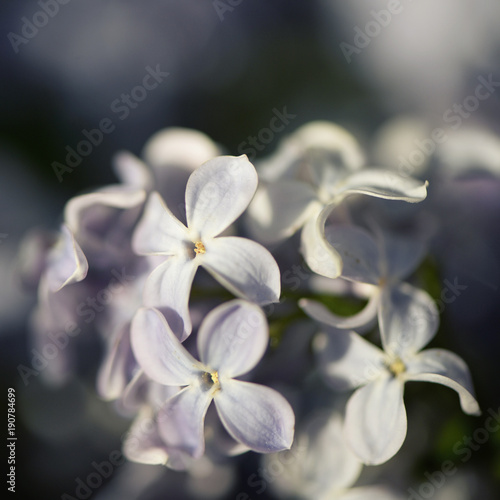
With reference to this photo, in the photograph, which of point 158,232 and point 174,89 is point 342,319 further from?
point 174,89

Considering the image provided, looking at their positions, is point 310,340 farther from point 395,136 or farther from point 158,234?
point 395,136

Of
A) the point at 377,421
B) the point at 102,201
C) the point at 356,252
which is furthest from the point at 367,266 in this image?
the point at 102,201

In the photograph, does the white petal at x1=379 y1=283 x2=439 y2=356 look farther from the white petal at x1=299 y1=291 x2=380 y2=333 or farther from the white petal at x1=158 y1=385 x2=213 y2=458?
the white petal at x1=158 y1=385 x2=213 y2=458

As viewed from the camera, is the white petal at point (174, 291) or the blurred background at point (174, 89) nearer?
the white petal at point (174, 291)

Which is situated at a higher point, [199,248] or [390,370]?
[199,248]

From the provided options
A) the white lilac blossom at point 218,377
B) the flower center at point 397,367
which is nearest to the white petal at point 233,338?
the white lilac blossom at point 218,377

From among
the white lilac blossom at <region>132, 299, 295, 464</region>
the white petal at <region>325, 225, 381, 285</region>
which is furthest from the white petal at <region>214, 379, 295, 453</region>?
the white petal at <region>325, 225, 381, 285</region>

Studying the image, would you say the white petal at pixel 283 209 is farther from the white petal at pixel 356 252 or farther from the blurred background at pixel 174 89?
the blurred background at pixel 174 89
